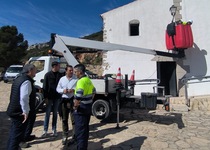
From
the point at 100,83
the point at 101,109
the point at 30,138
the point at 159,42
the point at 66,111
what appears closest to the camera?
the point at 66,111

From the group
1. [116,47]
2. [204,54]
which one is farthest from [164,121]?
[204,54]

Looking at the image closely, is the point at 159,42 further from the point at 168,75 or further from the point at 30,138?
the point at 30,138

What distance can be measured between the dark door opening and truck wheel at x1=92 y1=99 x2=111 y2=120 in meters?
5.00

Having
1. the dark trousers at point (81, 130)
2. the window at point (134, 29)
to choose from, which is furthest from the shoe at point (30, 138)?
the window at point (134, 29)

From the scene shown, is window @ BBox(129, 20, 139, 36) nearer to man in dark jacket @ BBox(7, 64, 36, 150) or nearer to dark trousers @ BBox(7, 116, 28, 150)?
man in dark jacket @ BBox(7, 64, 36, 150)

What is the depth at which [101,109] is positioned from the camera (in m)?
6.48

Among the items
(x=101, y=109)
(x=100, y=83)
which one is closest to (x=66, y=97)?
(x=100, y=83)

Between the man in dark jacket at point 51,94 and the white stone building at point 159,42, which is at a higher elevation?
the white stone building at point 159,42

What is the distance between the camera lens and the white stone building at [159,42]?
9.61 metres

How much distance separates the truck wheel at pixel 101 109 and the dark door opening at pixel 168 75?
16.4 feet

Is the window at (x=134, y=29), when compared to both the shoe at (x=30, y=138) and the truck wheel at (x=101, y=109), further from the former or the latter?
the shoe at (x=30, y=138)

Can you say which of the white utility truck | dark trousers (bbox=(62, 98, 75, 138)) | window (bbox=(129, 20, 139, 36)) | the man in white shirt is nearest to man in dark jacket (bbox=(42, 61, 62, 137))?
the man in white shirt

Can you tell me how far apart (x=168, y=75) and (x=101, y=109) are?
5.54m

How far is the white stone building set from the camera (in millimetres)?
9609
